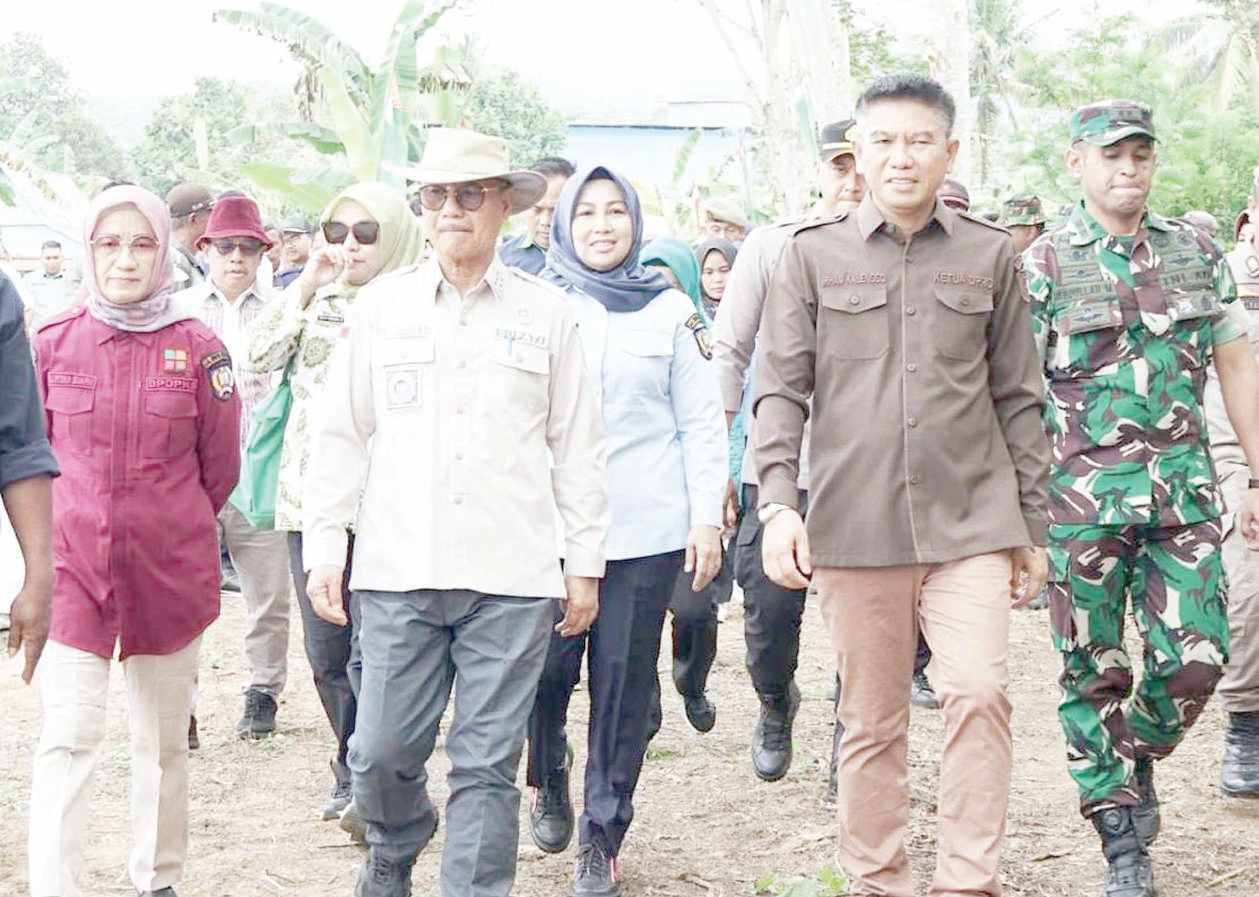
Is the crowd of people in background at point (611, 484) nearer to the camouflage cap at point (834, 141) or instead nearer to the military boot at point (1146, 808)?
the military boot at point (1146, 808)

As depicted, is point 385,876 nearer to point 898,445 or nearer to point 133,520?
point 133,520

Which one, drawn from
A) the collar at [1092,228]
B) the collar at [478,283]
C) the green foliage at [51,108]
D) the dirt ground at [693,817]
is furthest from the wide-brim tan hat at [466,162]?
the green foliage at [51,108]

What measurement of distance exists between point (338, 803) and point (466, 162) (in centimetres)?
280

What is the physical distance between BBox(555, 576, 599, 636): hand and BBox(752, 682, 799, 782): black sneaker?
213 cm

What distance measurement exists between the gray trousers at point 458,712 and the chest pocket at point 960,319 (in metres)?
1.28

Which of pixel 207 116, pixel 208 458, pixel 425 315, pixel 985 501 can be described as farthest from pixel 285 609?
pixel 207 116

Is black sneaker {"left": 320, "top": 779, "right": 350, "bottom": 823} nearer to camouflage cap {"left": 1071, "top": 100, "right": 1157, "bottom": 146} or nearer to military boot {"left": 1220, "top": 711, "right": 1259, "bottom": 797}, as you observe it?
military boot {"left": 1220, "top": 711, "right": 1259, "bottom": 797}

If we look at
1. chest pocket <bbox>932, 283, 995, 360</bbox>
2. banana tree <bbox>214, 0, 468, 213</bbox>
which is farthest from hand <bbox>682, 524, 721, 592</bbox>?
banana tree <bbox>214, 0, 468, 213</bbox>

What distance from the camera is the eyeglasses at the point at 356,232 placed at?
5.91 meters

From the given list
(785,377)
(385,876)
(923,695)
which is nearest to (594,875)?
(385,876)

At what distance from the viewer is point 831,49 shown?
1858cm

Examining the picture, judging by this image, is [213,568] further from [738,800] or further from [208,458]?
[738,800]

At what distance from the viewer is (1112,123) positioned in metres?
5.38

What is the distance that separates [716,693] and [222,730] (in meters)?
2.44
